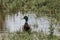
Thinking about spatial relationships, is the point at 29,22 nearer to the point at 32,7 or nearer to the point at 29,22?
the point at 29,22

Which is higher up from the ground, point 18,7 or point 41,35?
point 18,7

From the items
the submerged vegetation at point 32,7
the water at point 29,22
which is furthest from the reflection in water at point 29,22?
the submerged vegetation at point 32,7

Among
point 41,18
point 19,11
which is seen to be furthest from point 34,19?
point 19,11

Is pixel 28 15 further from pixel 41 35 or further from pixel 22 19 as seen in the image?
pixel 41 35

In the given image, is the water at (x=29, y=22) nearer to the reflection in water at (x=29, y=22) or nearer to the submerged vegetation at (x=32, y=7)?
the reflection in water at (x=29, y=22)

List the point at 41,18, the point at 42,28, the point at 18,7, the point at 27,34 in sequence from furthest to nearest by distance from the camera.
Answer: the point at 18,7
the point at 41,18
the point at 42,28
the point at 27,34

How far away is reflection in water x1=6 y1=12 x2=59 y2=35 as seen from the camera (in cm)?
389

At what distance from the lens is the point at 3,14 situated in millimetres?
4312

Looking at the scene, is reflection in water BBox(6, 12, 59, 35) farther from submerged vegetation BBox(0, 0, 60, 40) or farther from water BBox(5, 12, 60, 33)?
submerged vegetation BBox(0, 0, 60, 40)

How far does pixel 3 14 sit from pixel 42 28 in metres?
0.92

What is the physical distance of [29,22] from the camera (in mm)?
4051

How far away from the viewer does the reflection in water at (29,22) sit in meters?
3.89

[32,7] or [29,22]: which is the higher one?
[32,7]

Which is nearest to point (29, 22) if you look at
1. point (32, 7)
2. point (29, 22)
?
point (29, 22)
